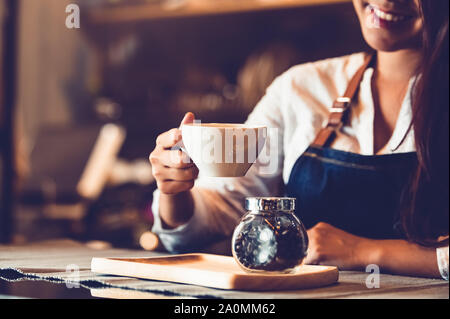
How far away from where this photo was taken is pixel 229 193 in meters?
1.69

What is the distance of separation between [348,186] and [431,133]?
23 centimetres

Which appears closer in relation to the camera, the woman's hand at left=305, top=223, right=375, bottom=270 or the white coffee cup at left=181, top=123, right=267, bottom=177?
the white coffee cup at left=181, top=123, right=267, bottom=177

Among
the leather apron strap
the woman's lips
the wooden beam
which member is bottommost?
the leather apron strap

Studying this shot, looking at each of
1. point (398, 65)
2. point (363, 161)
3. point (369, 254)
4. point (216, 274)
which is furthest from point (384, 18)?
point (216, 274)

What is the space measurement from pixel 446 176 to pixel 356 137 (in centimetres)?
24

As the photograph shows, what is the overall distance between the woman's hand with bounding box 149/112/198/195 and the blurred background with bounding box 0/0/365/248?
1.65m

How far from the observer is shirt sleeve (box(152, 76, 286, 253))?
1539mm

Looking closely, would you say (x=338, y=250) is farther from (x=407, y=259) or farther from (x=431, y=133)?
(x=431, y=133)

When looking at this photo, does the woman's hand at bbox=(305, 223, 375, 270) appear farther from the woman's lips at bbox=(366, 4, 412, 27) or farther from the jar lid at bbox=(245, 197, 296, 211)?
the woman's lips at bbox=(366, 4, 412, 27)

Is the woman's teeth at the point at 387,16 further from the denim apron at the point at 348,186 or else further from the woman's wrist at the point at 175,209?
the woman's wrist at the point at 175,209

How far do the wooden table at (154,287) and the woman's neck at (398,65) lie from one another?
67cm

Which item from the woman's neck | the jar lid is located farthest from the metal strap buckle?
the jar lid
